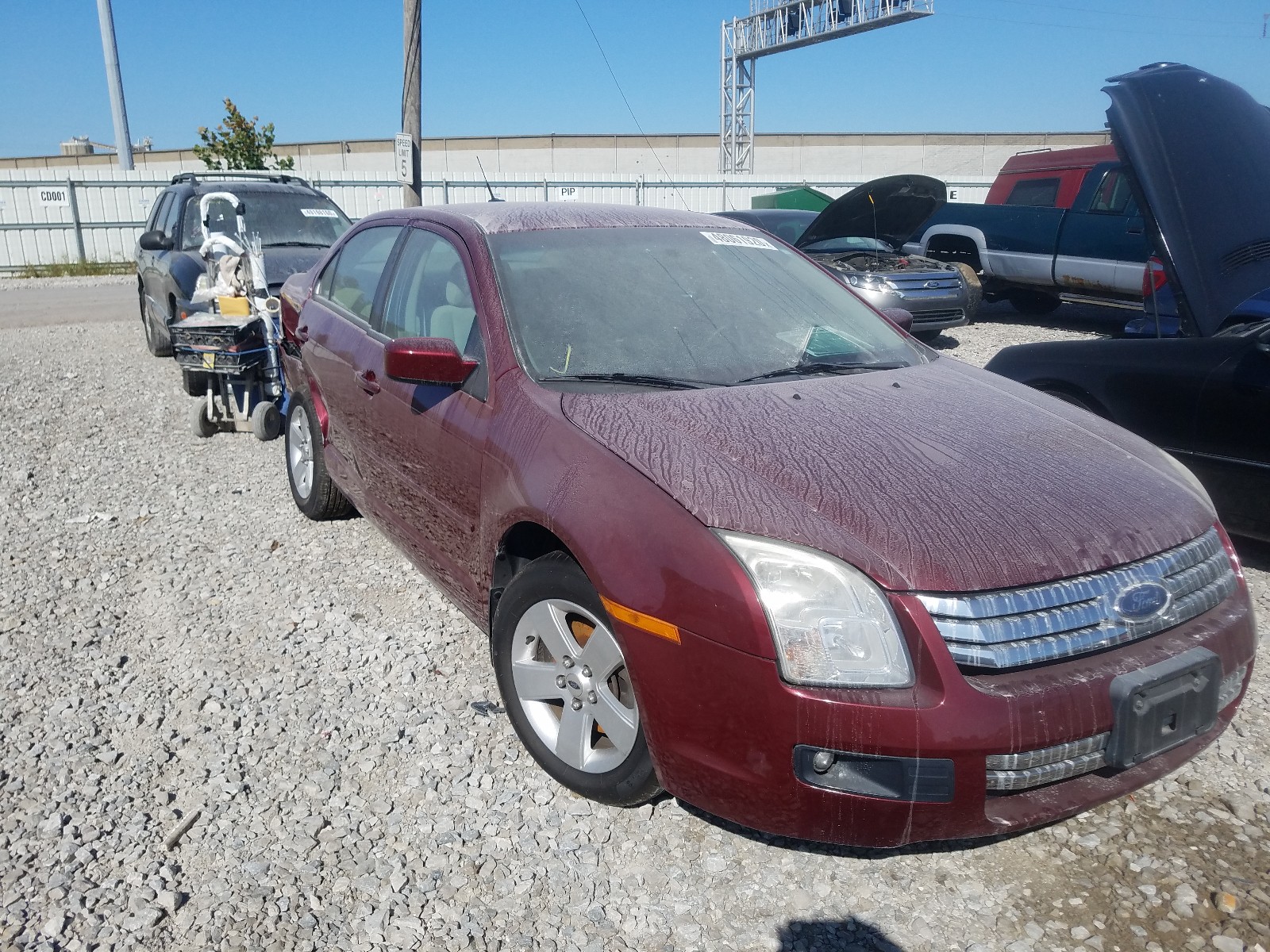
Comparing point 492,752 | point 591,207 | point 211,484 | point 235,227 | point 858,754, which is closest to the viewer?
point 858,754

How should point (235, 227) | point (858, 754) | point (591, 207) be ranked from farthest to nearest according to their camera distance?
point (235, 227), point (591, 207), point (858, 754)

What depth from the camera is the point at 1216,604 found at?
2430 millimetres

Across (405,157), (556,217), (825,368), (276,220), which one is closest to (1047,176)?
(405,157)

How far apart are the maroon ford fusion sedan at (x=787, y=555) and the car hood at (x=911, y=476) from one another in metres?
0.01

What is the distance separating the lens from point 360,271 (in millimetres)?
4359

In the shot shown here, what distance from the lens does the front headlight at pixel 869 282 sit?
390 inches

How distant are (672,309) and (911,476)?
3.96 ft

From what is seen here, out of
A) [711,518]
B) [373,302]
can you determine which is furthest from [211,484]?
[711,518]

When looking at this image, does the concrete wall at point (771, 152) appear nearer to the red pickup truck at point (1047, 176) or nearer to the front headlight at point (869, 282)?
the red pickup truck at point (1047, 176)

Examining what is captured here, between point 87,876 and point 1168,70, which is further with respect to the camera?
point 1168,70

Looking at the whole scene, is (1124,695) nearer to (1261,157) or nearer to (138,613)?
(1261,157)

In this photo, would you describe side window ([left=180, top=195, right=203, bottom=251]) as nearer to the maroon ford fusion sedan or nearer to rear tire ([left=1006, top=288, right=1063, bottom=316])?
the maroon ford fusion sedan

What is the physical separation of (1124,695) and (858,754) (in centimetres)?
61

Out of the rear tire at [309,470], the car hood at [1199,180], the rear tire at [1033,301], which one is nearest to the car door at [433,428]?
the rear tire at [309,470]
